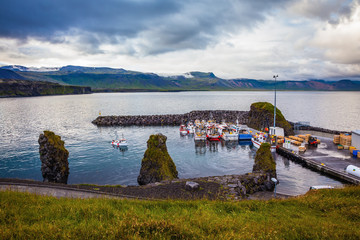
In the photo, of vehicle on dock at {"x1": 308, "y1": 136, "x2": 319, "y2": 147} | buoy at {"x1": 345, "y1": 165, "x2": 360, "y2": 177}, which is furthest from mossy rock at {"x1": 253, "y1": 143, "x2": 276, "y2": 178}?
vehicle on dock at {"x1": 308, "y1": 136, "x2": 319, "y2": 147}

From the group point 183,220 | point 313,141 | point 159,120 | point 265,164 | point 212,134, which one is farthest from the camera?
point 159,120

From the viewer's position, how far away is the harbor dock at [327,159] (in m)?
26.1

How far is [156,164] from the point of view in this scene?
25.3 m

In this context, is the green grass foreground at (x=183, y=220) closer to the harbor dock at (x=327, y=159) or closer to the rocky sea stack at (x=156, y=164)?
the rocky sea stack at (x=156, y=164)

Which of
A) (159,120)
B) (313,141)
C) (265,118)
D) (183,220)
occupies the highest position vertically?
(265,118)

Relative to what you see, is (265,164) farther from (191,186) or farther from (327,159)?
(191,186)

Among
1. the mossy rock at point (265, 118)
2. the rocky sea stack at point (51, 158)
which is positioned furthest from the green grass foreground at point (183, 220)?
the mossy rock at point (265, 118)

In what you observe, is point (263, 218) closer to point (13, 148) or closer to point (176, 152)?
point (176, 152)

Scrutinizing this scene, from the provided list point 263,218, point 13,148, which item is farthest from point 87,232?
point 13,148

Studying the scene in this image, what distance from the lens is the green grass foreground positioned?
5781 millimetres

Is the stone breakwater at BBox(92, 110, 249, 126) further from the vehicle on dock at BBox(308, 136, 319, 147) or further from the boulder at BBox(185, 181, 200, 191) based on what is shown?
→ the boulder at BBox(185, 181, 200, 191)

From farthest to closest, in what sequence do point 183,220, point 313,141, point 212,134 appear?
point 212,134, point 313,141, point 183,220

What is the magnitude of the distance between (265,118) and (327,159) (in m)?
25.4

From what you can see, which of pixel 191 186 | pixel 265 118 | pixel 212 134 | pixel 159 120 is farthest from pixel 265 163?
pixel 159 120
